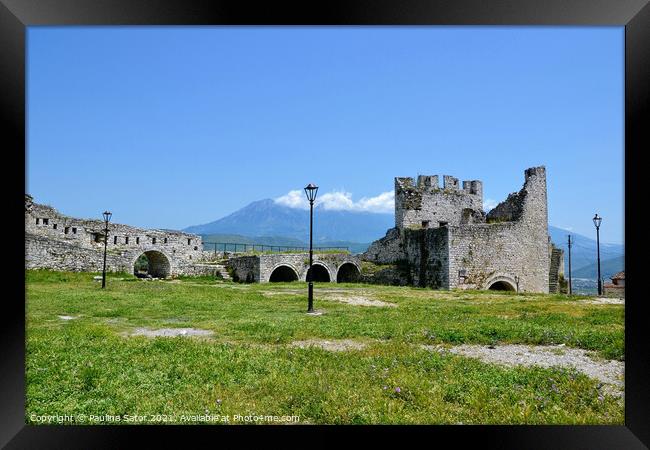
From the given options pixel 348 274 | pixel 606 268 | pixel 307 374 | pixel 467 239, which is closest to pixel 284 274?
pixel 348 274

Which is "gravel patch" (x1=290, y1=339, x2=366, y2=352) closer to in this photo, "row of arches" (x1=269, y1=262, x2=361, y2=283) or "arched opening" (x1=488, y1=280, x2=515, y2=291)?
"arched opening" (x1=488, y1=280, x2=515, y2=291)

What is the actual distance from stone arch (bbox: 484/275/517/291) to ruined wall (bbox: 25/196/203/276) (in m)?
22.5

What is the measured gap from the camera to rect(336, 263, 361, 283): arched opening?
1493 inches

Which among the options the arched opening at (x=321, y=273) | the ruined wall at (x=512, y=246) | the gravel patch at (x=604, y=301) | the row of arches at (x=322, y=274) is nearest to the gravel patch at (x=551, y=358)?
the gravel patch at (x=604, y=301)

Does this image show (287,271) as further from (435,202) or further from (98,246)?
(98,246)

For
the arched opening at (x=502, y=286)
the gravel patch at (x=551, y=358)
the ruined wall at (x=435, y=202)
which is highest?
the ruined wall at (x=435, y=202)

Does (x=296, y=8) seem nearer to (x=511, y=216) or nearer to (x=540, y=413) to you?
(x=540, y=413)

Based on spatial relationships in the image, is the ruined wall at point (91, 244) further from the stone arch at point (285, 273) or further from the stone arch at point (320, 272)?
the stone arch at point (320, 272)

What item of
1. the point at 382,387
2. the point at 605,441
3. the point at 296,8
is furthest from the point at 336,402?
the point at 296,8

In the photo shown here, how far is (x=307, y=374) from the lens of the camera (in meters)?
7.00

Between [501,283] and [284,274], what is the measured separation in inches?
652

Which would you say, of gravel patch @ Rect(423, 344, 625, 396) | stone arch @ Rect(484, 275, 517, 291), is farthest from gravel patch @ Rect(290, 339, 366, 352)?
stone arch @ Rect(484, 275, 517, 291)

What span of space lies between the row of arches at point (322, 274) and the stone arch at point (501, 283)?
411 inches

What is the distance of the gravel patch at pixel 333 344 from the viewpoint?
9.01 metres
